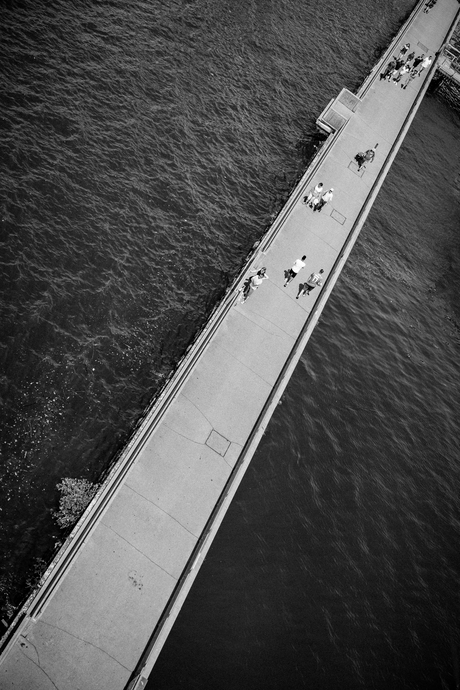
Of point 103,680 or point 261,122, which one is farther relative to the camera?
point 261,122

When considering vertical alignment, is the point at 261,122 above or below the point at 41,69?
above

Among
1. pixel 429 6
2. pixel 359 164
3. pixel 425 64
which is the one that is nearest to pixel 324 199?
pixel 359 164

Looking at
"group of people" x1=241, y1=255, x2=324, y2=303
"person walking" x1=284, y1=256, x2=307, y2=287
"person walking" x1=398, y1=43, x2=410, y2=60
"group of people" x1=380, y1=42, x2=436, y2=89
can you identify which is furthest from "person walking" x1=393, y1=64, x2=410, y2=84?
"person walking" x1=284, y1=256, x2=307, y2=287

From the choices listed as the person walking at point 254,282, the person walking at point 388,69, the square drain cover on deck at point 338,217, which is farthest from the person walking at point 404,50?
the person walking at point 254,282

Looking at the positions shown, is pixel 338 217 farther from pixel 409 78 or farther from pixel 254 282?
pixel 409 78

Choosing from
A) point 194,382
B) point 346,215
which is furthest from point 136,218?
point 346,215

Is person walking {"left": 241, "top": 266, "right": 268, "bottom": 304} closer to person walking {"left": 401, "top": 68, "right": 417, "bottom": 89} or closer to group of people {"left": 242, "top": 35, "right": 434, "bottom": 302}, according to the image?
group of people {"left": 242, "top": 35, "right": 434, "bottom": 302}

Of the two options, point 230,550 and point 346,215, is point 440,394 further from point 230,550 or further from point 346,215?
point 230,550
